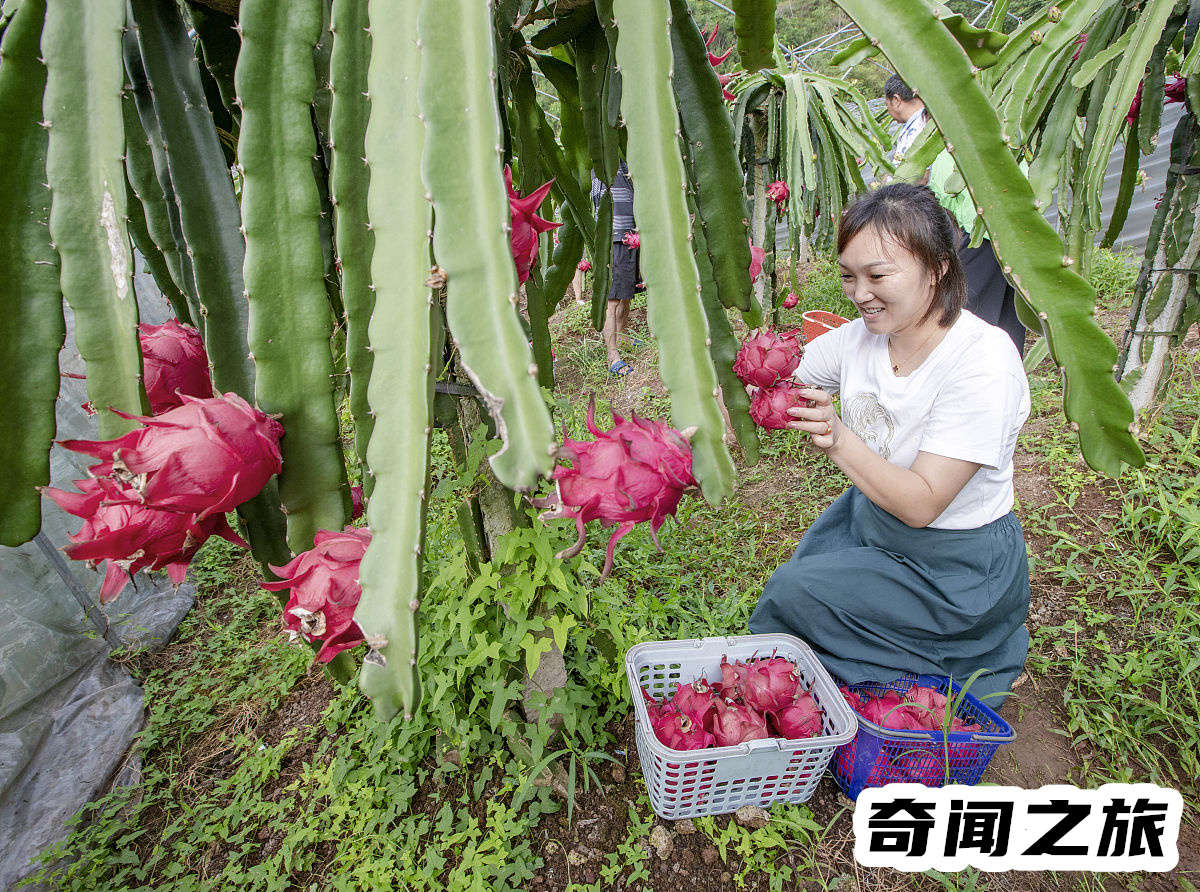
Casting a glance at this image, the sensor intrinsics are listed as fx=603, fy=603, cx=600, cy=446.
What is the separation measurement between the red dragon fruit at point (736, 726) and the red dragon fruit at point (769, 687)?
3 cm

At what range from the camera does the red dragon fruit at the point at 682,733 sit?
3.87 feet

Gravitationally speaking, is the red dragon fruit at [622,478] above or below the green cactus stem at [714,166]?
below

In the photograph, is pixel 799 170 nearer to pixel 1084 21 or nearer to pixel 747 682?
pixel 1084 21

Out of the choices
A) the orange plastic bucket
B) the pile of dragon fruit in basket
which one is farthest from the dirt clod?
the orange plastic bucket

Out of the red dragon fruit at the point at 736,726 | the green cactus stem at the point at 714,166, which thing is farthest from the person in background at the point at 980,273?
the green cactus stem at the point at 714,166

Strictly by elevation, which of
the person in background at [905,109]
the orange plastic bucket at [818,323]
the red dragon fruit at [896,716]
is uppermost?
the person in background at [905,109]

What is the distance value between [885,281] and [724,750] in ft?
3.02

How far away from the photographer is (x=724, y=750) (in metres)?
1.11

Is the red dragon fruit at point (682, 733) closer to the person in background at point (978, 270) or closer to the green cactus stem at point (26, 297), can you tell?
the green cactus stem at point (26, 297)

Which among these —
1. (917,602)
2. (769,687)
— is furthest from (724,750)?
(917,602)

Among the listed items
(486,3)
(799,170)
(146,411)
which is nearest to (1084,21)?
(799,170)

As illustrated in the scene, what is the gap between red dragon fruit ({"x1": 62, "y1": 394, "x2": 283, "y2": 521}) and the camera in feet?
1.38

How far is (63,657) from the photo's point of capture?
162 centimetres

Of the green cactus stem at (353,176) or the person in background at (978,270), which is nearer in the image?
the green cactus stem at (353,176)
